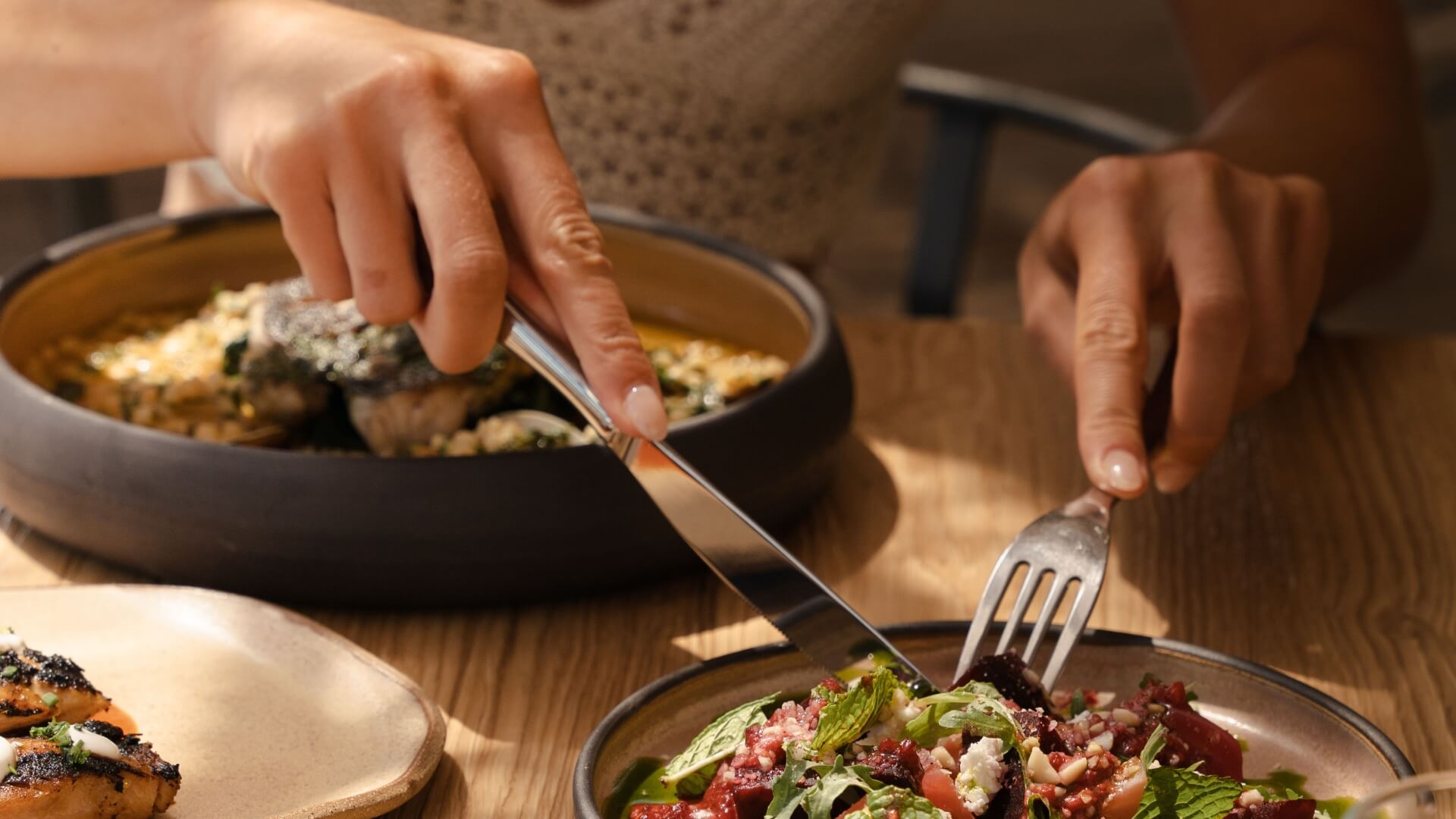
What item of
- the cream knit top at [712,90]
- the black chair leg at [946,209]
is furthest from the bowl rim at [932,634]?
the black chair leg at [946,209]

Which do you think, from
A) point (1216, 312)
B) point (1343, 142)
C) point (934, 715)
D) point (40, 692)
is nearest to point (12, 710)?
point (40, 692)

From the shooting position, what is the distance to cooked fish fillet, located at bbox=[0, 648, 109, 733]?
2.37 ft

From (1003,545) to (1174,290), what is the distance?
9.6 inches

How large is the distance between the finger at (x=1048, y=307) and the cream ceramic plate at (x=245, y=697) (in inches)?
22.3

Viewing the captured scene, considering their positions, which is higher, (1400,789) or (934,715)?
(1400,789)

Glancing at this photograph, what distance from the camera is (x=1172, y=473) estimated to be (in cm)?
103

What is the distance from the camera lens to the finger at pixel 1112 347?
942 millimetres

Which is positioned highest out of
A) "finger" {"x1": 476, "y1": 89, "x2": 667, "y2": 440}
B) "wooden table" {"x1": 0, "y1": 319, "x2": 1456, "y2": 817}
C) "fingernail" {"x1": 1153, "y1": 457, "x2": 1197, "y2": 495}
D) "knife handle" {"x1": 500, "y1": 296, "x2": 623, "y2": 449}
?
"finger" {"x1": 476, "y1": 89, "x2": 667, "y2": 440}

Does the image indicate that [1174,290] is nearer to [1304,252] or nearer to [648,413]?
[1304,252]

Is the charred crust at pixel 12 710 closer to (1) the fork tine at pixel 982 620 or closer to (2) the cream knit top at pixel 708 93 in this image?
(1) the fork tine at pixel 982 620

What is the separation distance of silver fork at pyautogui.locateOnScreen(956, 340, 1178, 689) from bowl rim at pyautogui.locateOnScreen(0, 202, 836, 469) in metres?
0.21

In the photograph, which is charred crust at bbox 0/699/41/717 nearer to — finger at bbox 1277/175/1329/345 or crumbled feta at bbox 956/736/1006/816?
crumbled feta at bbox 956/736/1006/816

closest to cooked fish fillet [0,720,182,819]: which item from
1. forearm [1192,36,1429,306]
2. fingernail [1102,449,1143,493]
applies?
fingernail [1102,449,1143,493]

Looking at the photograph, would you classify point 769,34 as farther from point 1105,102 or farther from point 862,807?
point 1105,102
